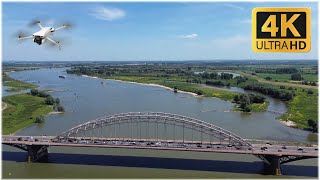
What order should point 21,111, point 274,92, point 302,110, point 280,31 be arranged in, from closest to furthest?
point 280,31
point 21,111
point 302,110
point 274,92

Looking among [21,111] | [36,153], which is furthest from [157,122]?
[21,111]

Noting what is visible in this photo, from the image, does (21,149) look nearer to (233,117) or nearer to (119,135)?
(119,135)

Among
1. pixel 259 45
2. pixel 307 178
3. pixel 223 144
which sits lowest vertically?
pixel 307 178

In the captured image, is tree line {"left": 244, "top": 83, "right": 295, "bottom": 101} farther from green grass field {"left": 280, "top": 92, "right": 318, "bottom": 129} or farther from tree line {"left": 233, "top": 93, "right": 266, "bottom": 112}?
tree line {"left": 233, "top": 93, "right": 266, "bottom": 112}

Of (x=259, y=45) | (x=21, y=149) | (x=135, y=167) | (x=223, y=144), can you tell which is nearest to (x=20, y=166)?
(x=21, y=149)

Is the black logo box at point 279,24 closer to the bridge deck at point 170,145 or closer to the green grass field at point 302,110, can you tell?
the bridge deck at point 170,145

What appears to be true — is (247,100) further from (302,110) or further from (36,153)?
(36,153)
